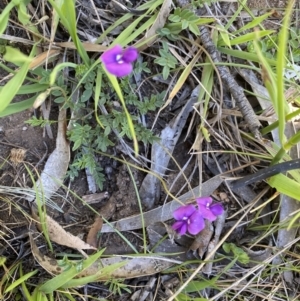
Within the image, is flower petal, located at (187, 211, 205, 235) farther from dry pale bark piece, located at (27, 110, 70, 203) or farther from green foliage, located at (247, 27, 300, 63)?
green foliage, located at (247, 27, 300, 63)

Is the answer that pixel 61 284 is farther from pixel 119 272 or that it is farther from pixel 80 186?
pixel 80 186

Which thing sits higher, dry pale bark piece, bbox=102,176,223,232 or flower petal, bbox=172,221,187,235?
flower petal, bbox=172,221,187,235

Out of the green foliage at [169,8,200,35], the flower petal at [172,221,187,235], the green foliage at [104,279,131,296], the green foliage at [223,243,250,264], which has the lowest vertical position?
the green foliage at [104,279,131,296]

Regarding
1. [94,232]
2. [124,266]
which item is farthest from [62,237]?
[124,266]

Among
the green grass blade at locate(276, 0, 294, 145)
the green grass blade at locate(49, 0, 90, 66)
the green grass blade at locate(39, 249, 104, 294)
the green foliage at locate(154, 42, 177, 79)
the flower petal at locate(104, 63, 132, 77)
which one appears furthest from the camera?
the green foliage at locate(154, 42, 177, 79)

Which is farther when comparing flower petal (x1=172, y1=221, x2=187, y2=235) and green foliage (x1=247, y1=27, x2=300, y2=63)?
green foliage (x1=247, y1=27, x2=300, y2=63)

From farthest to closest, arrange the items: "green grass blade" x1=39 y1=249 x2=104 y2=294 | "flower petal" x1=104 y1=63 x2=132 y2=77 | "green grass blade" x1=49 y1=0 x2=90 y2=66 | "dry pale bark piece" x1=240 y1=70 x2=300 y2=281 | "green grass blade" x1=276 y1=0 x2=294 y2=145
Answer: "dry pale bark piece" x1=240 y1=70 x2=300 y2=281 → "green grass blade" x1=39 y1=249 x2=104 y2=294 → "green grass blade" x1=49 y1=0 x2=90 y2=66 → "flower petal" x1=104 y1=63 x2=132 y2=77 → "green grass blade" x1=276 y1=0 x2=294 y2=145

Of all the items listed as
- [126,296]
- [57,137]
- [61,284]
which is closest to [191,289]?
[126,296]

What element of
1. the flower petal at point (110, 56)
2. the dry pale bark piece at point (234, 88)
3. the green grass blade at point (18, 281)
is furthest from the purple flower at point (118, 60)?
the green grass blade at point (18, 281)

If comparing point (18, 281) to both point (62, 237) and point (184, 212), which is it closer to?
point (62, 237)

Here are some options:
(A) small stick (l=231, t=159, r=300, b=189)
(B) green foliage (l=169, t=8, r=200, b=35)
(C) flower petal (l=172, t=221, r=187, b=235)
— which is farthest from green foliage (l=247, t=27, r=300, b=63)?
(C) flower petal (l=172, t=221, r=187, b=235)
